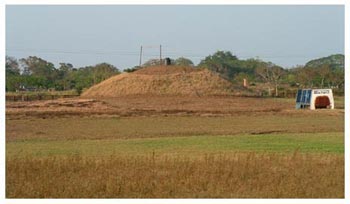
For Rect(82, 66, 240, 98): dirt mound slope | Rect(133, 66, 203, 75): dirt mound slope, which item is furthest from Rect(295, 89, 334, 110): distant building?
Rect(133, 66, 203, 75): dirt mound slope

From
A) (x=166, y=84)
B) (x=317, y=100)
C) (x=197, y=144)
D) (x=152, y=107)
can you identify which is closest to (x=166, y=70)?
(x=166, y=84)

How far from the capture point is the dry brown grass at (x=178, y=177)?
791 centimetres

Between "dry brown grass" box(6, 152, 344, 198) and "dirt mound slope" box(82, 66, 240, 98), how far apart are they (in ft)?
143

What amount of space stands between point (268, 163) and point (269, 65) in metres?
82.8

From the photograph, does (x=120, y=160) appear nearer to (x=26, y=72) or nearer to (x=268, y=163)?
(x=268, y=163)

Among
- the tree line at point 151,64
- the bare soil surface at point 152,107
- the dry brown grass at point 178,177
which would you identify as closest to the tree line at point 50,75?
the tree line at point 151,64

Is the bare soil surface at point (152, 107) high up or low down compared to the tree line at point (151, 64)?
down

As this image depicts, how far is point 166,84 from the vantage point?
184ft

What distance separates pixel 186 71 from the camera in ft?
198

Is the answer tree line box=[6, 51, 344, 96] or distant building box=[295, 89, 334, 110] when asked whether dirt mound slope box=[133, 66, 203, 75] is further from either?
distant building box=[295, 89, 334, 110]

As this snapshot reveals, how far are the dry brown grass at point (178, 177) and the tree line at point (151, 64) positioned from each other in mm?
57681

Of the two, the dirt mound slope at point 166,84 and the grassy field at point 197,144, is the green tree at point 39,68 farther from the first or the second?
the grassy field at point 197,144

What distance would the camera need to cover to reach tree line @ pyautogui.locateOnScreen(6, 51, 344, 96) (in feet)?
242

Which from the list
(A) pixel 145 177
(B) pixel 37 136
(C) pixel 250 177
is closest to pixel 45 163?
(A) pixel 145 177
